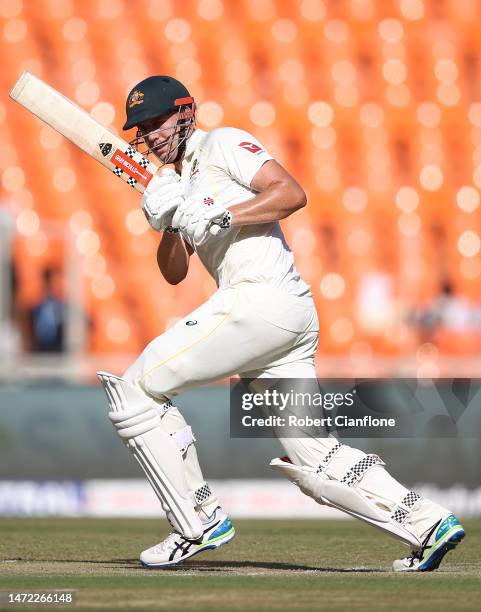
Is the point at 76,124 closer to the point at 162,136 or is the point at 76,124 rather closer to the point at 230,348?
the point at 162,136

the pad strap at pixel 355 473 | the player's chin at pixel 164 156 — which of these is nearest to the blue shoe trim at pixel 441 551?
the pad strap at pixel 355 473

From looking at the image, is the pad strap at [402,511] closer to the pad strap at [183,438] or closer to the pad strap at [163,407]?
the pad strap at [183,438]

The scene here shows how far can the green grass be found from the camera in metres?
3.50

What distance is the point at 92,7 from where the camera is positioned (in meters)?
14.4

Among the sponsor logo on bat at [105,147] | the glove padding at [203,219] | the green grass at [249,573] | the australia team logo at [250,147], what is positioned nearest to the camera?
the green grass at [249,573]

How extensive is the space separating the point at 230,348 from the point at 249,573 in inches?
30.7

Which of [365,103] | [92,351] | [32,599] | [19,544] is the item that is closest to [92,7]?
[365,103]

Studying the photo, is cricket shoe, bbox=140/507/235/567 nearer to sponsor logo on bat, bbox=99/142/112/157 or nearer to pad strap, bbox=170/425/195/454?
pad strap, bbox=170/425/195/454

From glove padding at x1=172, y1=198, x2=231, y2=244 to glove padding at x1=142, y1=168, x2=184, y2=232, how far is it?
10cm

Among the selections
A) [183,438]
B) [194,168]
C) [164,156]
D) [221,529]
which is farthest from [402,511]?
[164,156]

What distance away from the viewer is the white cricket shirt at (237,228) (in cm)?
431

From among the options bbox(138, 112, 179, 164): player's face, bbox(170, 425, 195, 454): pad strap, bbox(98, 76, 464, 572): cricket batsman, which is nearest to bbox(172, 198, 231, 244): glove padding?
bbox(98, 76, 464, 572): cricket batsman

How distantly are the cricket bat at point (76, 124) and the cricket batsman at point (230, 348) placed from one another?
0.28 metres

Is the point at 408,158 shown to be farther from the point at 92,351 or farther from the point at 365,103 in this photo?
the point at 92,351
